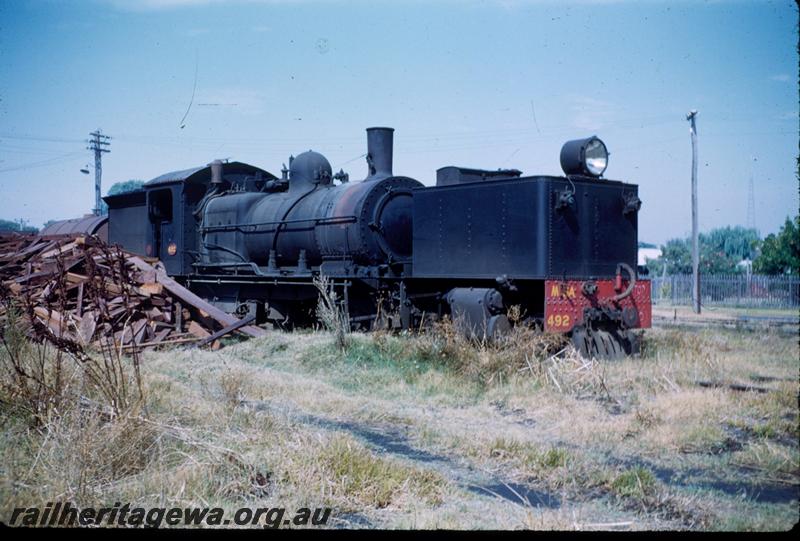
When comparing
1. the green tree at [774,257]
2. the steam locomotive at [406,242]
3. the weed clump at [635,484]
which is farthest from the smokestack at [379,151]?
the green tree at [774,257]

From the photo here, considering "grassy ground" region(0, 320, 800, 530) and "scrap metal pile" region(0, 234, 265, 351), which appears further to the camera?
"scrap metal pile" region(0, 234, 265, 351)

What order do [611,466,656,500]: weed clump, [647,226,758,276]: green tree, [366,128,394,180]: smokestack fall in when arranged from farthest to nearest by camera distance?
1. [647,226,758,276]: green tree
2. [366,128,394,180]: smokestack
3. [611,466,656,500]: weed clump

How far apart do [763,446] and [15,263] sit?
40.5 feet

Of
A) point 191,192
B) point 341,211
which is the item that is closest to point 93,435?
point 341,211

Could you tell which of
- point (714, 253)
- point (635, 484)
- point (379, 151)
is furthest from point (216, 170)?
point (714, 253)

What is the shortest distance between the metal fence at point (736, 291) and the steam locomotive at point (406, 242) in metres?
17.6

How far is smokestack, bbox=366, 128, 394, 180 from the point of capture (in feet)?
42.1

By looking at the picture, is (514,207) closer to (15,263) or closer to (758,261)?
(15,263)

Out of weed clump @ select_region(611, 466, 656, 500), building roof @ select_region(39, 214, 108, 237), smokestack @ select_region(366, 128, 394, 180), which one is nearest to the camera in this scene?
weed clump @ select_region(611, 466, 656, 500)

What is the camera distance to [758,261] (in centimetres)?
3391

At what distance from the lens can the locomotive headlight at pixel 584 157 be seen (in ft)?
30.9

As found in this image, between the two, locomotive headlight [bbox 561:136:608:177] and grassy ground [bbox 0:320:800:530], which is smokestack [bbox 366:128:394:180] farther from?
grassy ground [bbox 0:320:800:530]

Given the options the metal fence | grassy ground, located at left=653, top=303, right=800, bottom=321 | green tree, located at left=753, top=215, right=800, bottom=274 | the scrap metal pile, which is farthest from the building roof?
green tree, located at left=753, top=215, right=800, bottom=274

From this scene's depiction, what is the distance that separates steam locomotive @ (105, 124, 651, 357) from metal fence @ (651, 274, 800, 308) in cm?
1757
